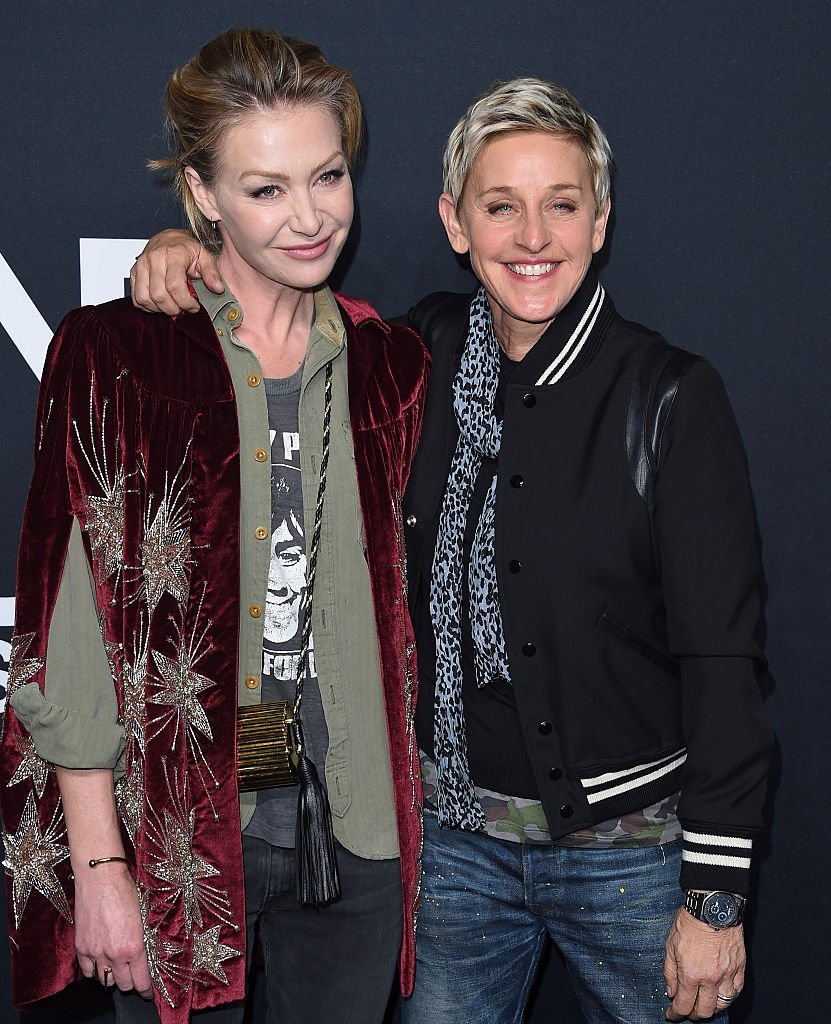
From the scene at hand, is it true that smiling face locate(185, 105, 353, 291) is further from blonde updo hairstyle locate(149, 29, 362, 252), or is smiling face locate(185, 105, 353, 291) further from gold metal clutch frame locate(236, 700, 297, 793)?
gold metal clutch frame locate(236, 700, 297, 793)

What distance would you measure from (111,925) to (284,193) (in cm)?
96

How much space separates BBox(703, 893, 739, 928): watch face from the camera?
1587 mm

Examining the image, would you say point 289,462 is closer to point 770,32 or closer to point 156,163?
point 156,163

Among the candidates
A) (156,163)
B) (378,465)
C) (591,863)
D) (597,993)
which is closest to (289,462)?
(378,465)

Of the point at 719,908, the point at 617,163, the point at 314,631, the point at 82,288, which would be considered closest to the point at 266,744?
the point at 314,631

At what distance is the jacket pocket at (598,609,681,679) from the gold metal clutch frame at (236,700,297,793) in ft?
1.47

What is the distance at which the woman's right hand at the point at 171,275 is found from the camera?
161 cm

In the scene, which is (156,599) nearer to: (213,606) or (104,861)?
(213,606)

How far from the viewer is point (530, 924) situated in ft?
6.01

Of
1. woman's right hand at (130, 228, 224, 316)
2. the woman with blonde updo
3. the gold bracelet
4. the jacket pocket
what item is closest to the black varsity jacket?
the jacket pocket

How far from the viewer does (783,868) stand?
2305 mm

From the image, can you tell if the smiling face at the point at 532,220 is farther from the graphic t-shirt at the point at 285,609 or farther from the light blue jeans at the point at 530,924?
the light blue jeans at the point at 530,924

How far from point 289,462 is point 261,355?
156 mm

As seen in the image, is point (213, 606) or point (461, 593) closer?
point (213, 606)
